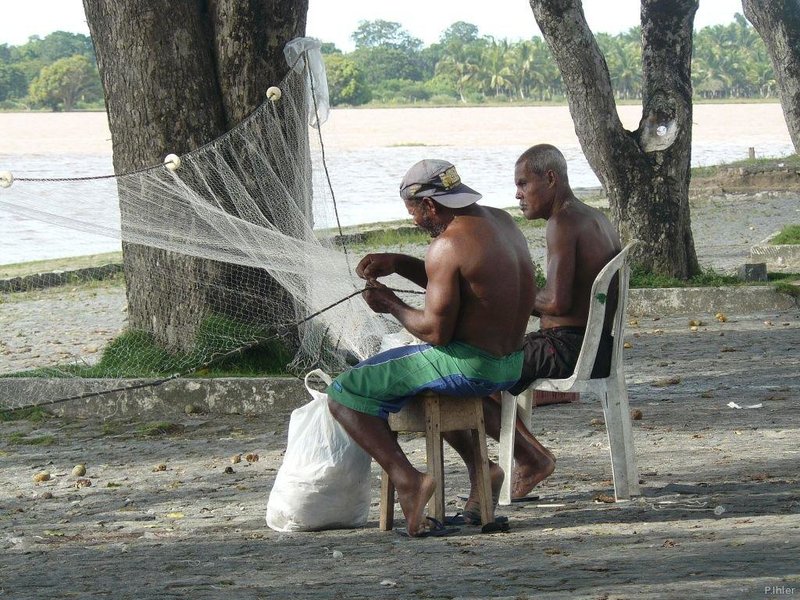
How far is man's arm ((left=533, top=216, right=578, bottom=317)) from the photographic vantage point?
526cm

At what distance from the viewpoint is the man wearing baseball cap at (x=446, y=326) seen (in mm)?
4660

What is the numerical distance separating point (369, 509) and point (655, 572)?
1636 mm

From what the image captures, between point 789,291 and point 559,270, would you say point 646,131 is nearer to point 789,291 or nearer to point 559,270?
point 789,291

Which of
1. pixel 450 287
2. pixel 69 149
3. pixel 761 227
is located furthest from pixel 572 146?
pixel 450 287

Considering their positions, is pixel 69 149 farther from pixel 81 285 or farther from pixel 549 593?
pixel 549 593

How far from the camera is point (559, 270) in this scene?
528 centimetres

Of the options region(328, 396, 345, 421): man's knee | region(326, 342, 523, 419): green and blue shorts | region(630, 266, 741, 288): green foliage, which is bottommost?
region(630, 266, 741, 288): green foliage

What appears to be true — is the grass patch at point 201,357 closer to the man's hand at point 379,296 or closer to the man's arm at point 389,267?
the man's arm at point 389,267

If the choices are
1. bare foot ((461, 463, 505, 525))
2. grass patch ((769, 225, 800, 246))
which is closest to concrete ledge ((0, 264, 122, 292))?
grass patch ((769, 225, 800, 246))

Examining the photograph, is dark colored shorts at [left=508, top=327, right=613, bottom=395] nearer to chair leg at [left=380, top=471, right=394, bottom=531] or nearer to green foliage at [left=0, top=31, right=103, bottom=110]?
chair leg at [left=380, top=471, right=394, bottom=531]

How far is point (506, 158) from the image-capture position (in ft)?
136

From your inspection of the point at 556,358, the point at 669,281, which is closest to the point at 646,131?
the point at 669,281

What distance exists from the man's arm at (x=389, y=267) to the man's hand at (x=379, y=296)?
0.14 feet

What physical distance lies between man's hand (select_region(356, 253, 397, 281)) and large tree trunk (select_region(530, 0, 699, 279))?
20.2ft
